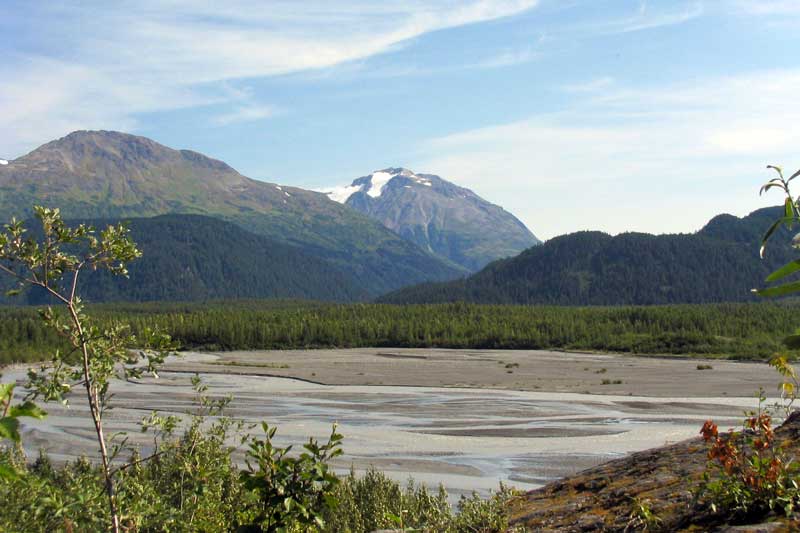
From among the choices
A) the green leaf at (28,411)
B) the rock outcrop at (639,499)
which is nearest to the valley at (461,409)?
the rock outcrop at (639,499)

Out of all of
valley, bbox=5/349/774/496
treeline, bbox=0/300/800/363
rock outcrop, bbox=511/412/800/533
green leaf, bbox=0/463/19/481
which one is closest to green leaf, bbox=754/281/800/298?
rock outcrop, bbox=511/412/800/533

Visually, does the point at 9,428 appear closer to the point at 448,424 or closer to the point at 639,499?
the point at 639,499

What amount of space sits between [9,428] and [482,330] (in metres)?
111

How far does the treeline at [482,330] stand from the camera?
305ft

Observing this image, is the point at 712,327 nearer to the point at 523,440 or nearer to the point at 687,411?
the point at 687,411

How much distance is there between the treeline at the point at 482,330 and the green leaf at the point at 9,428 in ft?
294

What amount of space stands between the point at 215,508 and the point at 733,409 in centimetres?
3766

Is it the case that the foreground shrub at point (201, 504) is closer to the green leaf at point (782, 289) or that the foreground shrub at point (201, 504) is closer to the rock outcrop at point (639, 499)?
the rock outcrop at point (639, 499)

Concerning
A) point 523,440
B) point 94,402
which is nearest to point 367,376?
point 523,440

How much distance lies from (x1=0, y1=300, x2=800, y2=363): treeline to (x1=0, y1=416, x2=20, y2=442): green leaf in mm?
89523

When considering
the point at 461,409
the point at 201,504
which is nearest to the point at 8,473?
the point at 201,504

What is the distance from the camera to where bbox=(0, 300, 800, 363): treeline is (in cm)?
9300

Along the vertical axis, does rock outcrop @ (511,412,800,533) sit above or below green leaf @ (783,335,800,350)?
below

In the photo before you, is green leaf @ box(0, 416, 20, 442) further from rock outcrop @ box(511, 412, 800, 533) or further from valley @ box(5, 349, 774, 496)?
valley @ box(5, 349, 774, 496)
